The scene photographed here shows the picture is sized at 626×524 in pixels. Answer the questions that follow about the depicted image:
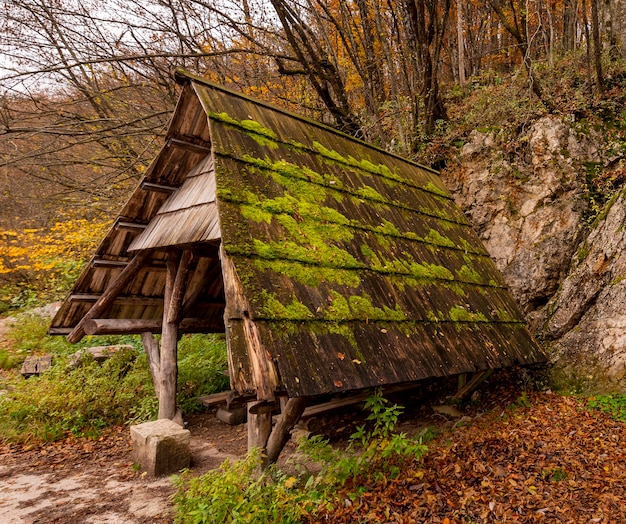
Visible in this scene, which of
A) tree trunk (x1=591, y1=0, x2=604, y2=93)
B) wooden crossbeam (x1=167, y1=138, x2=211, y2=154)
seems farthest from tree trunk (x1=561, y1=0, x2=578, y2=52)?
wooden crossbeam (x1=167, y1=138, x2=211, y2=154)

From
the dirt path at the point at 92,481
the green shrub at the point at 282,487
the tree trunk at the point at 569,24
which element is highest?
the tree trunk at the point at 569,24

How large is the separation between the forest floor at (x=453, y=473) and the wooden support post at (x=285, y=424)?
0.73 m

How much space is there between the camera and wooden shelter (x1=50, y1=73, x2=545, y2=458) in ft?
9.27

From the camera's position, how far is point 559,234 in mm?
6641

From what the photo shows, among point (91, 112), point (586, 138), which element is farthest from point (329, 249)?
point (91, 112)

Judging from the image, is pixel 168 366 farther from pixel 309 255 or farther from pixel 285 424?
pixel 309 255

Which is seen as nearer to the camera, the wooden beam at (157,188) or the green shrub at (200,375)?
the wooden beam at (157,188)

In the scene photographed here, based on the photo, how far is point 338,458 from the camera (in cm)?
356

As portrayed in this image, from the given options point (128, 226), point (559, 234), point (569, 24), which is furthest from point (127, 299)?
point (569, 24)

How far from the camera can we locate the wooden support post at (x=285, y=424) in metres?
3.38

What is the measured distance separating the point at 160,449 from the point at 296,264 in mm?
2985

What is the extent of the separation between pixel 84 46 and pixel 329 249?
8642 mm

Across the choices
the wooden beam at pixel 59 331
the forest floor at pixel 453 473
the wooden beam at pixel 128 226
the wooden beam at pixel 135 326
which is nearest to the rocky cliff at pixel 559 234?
the forest floor at pixel 453 473

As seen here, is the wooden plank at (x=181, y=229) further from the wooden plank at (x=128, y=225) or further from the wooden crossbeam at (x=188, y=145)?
the wooden crossbeam at (x=188, y=145)
